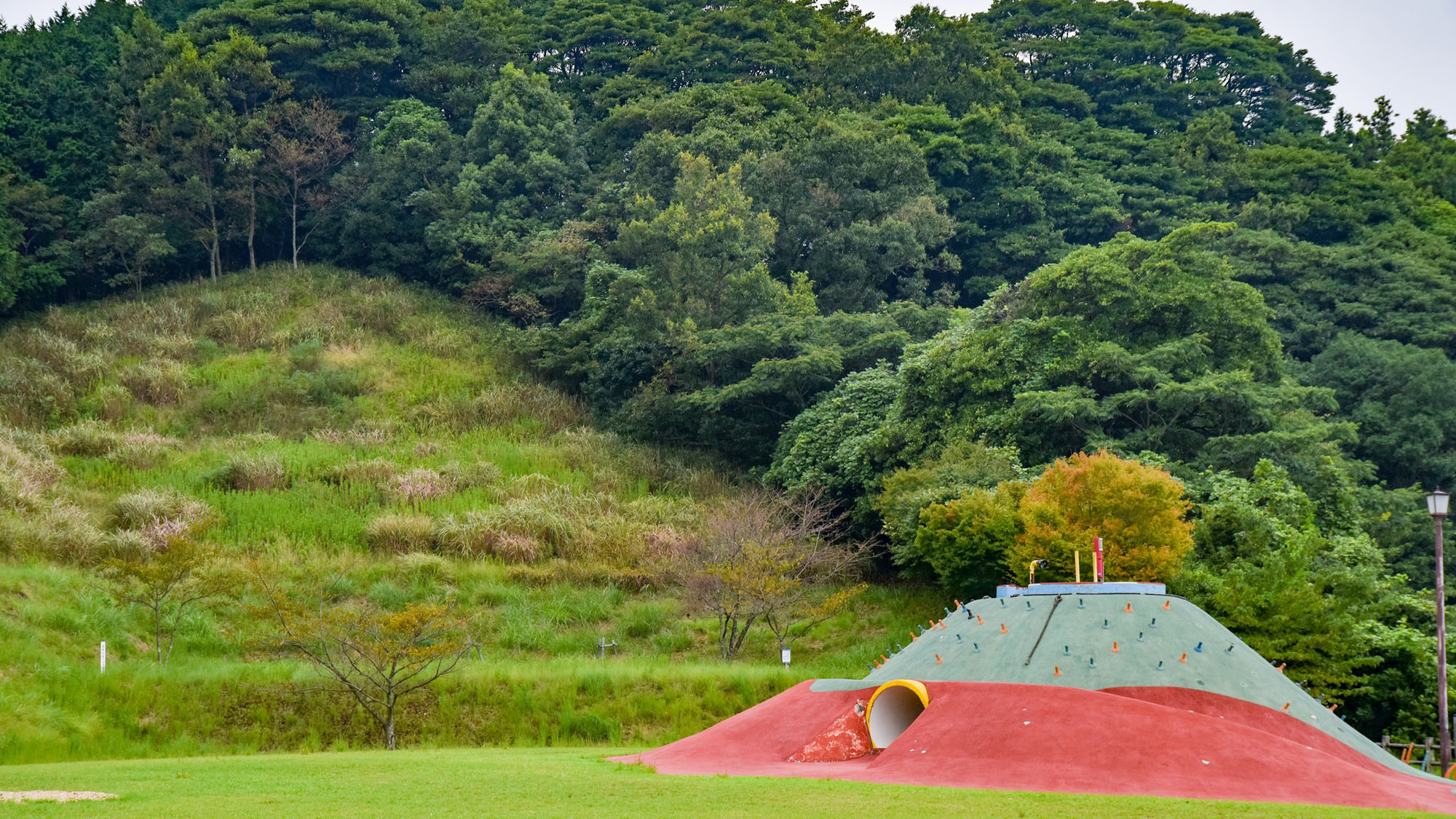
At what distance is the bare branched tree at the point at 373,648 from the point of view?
2061 centimetres

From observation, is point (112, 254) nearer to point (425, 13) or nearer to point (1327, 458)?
point (425, 13)

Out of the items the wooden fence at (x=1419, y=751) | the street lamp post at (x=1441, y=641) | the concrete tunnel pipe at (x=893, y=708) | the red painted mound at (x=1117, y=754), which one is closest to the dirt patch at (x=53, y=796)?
the red painted mound at (x=1117, y=754)

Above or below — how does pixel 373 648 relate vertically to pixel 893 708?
below

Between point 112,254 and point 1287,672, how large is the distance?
134 feet

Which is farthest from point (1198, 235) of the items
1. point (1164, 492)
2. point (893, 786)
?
point (893, 786)

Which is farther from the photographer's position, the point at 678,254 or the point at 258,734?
the point at 678,254

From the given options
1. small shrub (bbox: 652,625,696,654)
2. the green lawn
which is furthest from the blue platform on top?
small shrub (bbox: 652,625,696,654)

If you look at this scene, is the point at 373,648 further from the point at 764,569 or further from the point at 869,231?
the point at 869,231

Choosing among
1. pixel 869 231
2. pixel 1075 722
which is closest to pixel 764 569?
→ pixel 1075 722

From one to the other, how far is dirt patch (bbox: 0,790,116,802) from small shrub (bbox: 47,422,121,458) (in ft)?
70.8

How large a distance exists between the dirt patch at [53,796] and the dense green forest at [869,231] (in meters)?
16.3

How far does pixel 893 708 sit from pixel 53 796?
10030 mm

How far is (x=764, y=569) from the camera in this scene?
25875mm

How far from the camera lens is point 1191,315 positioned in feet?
108
